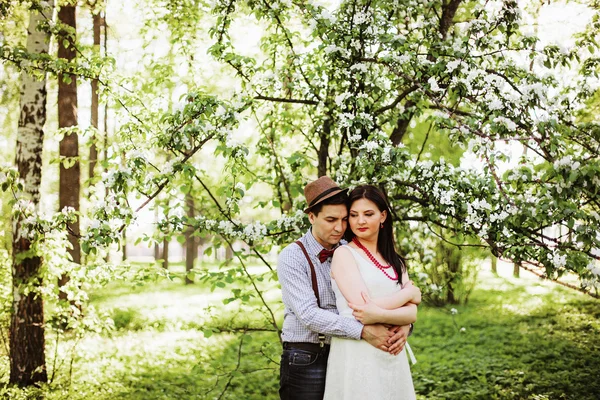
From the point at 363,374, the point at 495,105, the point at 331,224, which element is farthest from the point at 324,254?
the point at 495,105

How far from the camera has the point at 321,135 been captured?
5.70m

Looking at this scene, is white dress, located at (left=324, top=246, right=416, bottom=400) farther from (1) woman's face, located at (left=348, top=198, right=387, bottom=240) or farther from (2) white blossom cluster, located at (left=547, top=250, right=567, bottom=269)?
(2) white blossom cluster, located at (left=547, top=250, right=567, bottom=269)

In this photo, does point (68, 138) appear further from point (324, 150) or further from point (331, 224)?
point (331, 224)

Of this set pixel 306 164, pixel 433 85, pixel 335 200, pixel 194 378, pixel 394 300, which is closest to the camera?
pixel 394 300

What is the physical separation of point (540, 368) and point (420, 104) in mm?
5991

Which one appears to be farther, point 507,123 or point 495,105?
point 495,105

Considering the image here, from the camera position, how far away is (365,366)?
2754mm

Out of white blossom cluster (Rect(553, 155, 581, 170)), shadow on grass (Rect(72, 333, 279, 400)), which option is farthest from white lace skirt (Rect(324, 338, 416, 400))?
shadow on grass (Rect(72, 333, 279, 400))

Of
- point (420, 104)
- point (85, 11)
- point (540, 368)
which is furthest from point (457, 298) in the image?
point (85, 11)

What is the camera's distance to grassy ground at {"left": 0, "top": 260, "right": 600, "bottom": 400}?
7562 millimetres

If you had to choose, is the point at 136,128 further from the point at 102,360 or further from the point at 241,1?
the point at 102,360

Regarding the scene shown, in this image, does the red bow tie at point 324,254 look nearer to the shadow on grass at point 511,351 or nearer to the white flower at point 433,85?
the white flower at point 433,85

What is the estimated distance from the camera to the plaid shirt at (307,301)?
274cm

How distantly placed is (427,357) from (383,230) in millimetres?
6999
